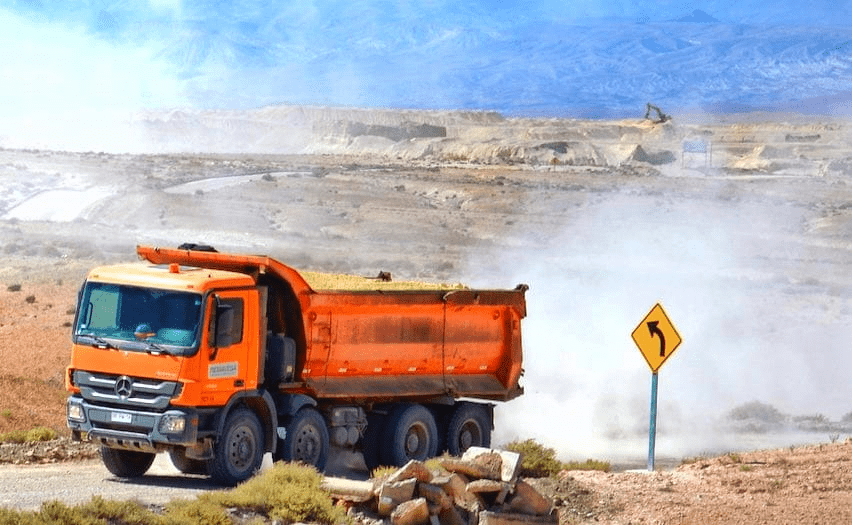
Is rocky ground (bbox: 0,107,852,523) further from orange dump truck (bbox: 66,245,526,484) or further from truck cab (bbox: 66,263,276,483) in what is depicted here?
truck cab (bbox: 66,263,276,483)

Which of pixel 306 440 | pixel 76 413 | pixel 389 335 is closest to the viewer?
pixel 76 413

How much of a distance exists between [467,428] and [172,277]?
17.7ft

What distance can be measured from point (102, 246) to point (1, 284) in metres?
11.8

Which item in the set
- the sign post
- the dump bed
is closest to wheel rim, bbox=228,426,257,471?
the dump bed

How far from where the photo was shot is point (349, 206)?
73.8m

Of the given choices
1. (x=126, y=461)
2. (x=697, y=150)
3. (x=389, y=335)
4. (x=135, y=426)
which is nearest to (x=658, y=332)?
(x=389, y=335)

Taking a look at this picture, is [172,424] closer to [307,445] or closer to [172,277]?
[172,277]

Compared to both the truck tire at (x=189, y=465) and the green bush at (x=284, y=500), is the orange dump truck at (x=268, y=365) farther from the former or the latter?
the green bush at (x=284, y=500)

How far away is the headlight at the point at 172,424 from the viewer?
1616 centimetres

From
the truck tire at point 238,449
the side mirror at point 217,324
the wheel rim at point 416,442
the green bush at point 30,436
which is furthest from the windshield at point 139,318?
the green bush at point 30,436

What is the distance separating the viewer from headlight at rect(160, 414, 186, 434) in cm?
1616

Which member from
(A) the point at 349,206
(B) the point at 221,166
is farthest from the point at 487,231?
(B) the point at 221,166

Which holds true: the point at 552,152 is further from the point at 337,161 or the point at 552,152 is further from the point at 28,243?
the point at 28,243

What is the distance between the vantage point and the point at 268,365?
17.5 meters
